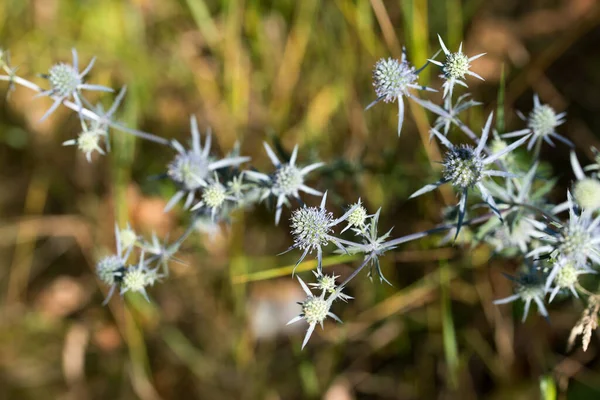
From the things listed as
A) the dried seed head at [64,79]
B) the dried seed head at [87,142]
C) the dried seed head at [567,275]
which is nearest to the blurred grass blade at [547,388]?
the dried seed head at [567,275]

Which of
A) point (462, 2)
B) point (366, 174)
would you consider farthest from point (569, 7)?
point (366, 174)

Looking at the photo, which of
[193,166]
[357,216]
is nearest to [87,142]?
[193,166]

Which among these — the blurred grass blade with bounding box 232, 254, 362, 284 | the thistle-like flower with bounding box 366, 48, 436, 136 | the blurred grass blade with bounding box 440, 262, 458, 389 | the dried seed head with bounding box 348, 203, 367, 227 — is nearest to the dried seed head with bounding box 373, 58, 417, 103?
the thistle-like flower with bounding box 366, 48, 436, 136

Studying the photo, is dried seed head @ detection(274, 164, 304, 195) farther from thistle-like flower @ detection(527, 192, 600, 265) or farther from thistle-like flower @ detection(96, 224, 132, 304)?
thistle-like flower @ detection(527, 192, 600, 265)

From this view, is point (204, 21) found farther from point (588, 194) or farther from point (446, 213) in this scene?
point (588, 194)

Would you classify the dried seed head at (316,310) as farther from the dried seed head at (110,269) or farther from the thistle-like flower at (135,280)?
the dried seed head at (110,269)

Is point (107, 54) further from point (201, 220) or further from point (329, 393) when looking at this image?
point (329, 393)

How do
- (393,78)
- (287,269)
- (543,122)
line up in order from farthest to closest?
(287,269)
(543,122)
(393,78)
